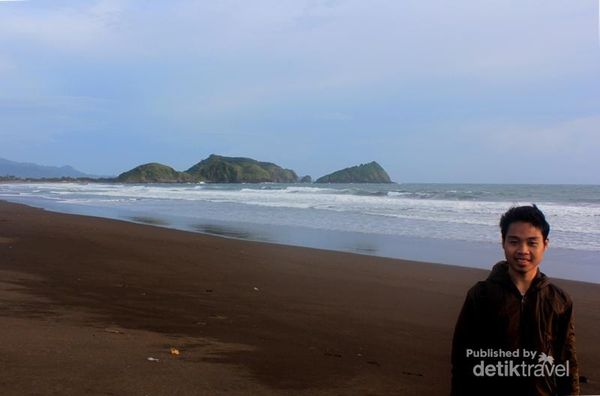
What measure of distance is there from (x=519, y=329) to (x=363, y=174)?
456 feet

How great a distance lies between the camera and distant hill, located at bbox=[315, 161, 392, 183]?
139 meters

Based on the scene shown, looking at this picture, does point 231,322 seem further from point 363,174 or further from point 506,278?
point 363,174

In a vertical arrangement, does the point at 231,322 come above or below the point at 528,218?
below

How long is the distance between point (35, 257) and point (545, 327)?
10.4 m

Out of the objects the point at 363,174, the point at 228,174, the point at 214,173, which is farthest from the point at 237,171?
the point at 363,174

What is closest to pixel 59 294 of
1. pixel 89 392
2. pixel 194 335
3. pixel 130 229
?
pixel 194 335

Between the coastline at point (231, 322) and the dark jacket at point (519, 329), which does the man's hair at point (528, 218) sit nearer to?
the dark jacket at point (519, 329)

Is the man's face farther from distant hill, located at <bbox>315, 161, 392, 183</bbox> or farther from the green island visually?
distant hill, located at <bbox>315, 161, 392, 183</bbox>

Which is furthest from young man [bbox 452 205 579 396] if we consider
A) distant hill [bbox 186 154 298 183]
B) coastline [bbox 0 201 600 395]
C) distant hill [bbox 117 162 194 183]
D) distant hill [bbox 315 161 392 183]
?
distant hill [bbox 315 161 392 183]

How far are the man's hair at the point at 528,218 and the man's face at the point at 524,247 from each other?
0.05 ft

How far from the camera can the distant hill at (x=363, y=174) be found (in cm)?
13938

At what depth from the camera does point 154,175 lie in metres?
131

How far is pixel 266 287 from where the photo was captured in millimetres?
Result: 8750

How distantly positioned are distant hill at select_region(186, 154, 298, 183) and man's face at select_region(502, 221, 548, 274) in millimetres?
130947
